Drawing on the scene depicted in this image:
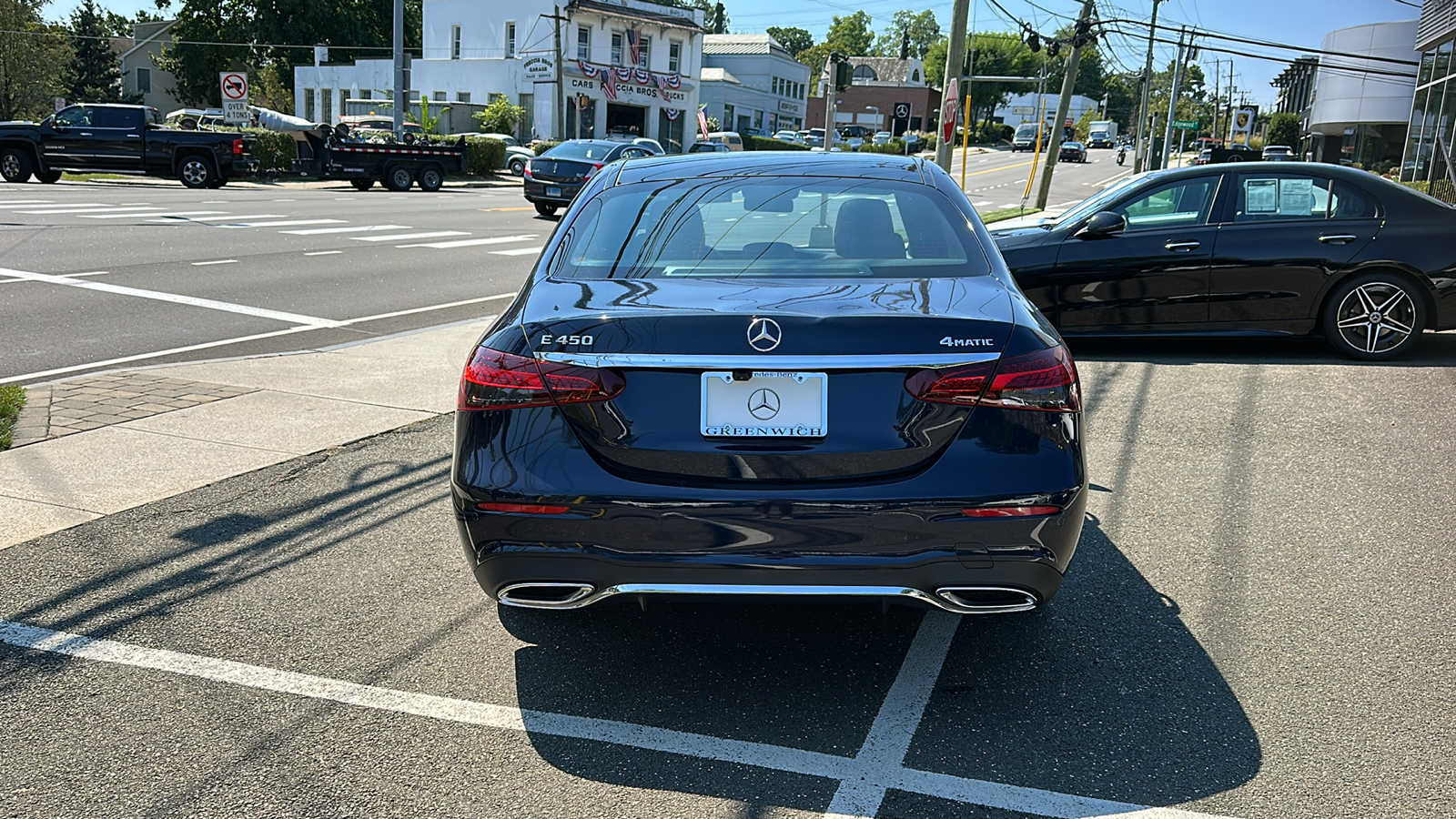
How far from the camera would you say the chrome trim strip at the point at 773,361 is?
321 centimetres

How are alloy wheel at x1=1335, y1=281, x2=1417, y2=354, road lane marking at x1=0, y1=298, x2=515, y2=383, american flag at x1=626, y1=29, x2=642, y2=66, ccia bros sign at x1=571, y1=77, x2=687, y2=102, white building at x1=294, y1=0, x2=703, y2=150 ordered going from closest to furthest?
road lane marking at x1=0, y1=298, x2=515, y2=383
alloy wheel at x1=1335, y1=281, x2=1417, y2=354
white building at x1=294, y1=0, x2=703, y2=150
ccia bros sign at x1=571, y1=77, x2=687, y2=102
american flag at x1=626, y1=29, x2=642, y2=66

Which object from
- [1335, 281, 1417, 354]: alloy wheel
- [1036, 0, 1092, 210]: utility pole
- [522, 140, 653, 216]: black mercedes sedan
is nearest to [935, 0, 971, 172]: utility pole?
[522, 140, 653, 216]: black mercedes sedan

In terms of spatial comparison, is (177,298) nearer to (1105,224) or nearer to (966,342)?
(1105,224)

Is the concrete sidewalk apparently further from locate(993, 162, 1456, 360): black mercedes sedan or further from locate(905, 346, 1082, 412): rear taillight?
locate(993, 162, 1456, 360): black mercedes sedan

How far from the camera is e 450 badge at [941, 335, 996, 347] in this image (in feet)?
10.8

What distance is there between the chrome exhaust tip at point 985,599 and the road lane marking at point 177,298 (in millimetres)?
8280

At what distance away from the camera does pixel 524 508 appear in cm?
332

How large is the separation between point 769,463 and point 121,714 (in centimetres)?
201

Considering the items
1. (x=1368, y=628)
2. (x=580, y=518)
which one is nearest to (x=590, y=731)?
(x=580, y=518)

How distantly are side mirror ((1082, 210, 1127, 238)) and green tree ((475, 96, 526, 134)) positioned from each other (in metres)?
47.1

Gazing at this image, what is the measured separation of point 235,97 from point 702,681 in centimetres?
3447

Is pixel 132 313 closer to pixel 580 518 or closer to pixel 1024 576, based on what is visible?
pixel 580 518

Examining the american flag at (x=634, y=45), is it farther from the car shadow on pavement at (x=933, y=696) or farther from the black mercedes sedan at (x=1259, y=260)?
the car shadow on pavement at (x=933, y=696)

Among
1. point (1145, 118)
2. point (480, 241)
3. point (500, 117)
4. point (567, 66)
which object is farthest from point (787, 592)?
point (1145, 118)
